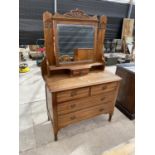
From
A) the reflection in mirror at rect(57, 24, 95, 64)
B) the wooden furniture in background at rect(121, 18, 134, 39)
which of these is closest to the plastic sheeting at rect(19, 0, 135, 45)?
the wooden furniture in background at rect(121, 18, 134, 39)

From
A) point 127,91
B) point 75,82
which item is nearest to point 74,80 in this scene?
point 75,82

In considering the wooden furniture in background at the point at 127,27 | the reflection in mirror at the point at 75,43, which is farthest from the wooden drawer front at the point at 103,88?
the wooden furniture in background at the point at 127,27

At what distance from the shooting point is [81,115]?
5.41 ft

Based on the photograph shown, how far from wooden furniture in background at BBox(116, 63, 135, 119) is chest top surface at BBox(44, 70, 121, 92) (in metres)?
0.47

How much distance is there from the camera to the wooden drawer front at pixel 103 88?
154cm

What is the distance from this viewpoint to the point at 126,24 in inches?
266

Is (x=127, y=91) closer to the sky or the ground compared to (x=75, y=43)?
closer to the ground

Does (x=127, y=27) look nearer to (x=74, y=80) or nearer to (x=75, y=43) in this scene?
(x=75, y=43)

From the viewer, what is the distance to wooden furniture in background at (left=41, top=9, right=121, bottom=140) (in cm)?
138

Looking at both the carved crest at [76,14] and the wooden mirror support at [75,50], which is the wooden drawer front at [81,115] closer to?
the wooden mirror support at [75,50]

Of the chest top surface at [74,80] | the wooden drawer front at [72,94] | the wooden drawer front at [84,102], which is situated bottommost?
the wooden drawer front at [84,102]

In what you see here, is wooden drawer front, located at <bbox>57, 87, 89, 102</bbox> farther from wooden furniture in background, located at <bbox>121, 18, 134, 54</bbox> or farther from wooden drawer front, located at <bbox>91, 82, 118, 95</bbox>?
wooden furniture in background, located at <bbox>121, 18, 134, 54</bbox>

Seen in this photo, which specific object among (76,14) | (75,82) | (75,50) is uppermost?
(76,14)

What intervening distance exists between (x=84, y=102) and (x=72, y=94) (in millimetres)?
235
